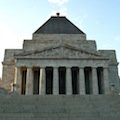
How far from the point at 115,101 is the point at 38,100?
526cm

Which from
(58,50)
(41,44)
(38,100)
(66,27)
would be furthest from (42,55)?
(38,100)

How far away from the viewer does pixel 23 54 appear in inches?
1331

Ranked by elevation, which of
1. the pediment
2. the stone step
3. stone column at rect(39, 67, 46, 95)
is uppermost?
the pediment

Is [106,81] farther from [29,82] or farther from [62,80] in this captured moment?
[29,82]

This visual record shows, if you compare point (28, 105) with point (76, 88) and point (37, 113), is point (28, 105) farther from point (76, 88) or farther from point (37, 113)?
point (76, 88)

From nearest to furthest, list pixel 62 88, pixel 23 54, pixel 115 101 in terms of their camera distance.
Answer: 1. pixel 115 101
2. pixel 23 54
3. pixel 62 88

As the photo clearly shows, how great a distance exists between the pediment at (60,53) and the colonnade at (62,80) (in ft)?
5.26

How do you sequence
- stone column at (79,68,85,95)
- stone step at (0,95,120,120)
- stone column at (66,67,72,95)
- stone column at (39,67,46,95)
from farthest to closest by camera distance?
stone column at (79,68,85,95), stone column at (66,67,72,95), stone column at (39,67,46,95), stone step at (0,95,120,120)

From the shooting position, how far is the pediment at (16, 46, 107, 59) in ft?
111

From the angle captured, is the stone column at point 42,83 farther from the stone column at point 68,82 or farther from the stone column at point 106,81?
the stone column at point 106,81

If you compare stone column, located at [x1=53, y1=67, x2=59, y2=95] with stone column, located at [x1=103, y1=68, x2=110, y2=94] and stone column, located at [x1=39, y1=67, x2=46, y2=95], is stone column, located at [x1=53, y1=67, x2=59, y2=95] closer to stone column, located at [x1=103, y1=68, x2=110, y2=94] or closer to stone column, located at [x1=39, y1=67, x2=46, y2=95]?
stone column, located at [x1=39, y1=67, x2=46, y2=95]

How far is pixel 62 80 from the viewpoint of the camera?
36781mm

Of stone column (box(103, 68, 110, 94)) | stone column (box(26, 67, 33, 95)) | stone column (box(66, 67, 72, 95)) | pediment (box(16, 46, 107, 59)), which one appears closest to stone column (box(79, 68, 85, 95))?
stone column (box(66, 67, 72, 95))

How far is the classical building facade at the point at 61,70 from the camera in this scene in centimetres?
3266
